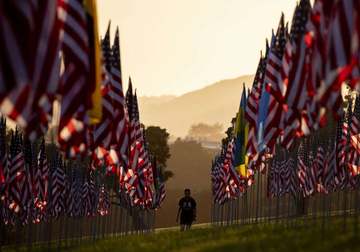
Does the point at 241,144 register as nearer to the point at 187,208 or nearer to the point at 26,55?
the point at 187,208

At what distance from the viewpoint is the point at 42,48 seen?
45.6ft

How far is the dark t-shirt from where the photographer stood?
91.6ft

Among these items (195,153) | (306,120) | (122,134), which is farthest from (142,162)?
(195,153)

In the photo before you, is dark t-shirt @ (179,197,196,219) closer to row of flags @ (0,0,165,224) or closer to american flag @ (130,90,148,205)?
american flag @ (130,90,148,205)

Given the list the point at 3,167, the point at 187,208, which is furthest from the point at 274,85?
the point at 3,167

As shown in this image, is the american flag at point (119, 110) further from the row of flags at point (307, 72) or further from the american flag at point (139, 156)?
the american flag at point (139, 156)

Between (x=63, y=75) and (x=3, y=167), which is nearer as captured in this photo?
(x=63, y=75)

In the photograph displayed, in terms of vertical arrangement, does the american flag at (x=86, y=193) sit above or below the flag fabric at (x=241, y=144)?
below

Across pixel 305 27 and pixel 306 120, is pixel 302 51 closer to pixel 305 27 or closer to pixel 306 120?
pixel 305 27

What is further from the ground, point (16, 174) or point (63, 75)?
point (63, 75)

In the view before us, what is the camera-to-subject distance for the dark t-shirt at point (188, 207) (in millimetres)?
27922

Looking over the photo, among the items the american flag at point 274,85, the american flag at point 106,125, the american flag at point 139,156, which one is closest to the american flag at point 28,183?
the american flag at point 139,156

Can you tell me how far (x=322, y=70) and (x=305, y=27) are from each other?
3.07m

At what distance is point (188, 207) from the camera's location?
91.8ft
